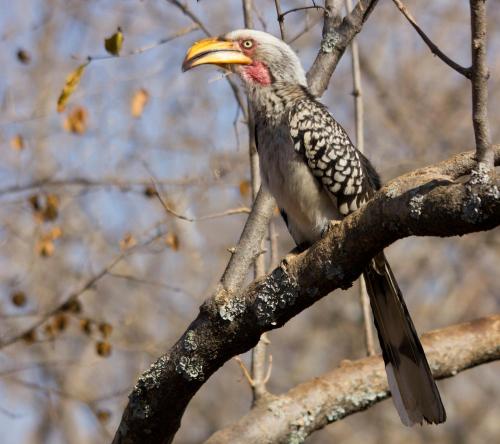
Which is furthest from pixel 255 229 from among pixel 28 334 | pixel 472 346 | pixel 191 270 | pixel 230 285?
pixel 191 270

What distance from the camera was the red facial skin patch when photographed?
4.42 metres

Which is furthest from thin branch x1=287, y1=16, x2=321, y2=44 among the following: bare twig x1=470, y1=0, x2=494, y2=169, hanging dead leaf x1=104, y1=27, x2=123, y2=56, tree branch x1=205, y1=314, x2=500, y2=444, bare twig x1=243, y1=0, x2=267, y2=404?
bare twig x1=470, y1=0, x2=494, y2=169

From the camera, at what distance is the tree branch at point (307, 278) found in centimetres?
252

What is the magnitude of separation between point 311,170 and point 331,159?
103mm

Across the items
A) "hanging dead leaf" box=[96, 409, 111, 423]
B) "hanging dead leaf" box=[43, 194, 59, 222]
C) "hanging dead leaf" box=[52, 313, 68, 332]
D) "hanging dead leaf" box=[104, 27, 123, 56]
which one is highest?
"hanging dead leaf" box=[43, 194, 59, 222]

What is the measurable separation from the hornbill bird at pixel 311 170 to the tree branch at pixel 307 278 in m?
0.74

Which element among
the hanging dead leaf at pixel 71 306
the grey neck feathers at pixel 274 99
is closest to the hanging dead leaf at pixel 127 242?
the hanging dead leaf at pixel 71 306

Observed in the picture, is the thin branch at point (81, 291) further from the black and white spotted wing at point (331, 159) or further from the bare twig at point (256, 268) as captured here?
the black and white spotted wing at point (331, 159)

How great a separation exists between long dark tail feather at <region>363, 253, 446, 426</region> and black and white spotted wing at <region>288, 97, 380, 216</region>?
1.04 feet

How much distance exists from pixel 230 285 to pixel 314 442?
9162 mm

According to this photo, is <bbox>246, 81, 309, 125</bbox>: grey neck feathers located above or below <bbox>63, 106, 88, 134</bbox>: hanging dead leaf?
below

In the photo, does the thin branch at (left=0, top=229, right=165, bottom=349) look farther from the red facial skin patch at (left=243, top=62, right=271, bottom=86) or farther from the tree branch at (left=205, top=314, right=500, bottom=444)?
the tree branch at (left=205, top=314, right=500, bottom=444)

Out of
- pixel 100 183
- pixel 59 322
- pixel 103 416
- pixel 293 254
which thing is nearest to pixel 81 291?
pixel 59 322

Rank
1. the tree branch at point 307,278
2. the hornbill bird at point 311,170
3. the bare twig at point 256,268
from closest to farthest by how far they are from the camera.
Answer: the tree branch at point 307,278 < the hornbill bird at point 311,170 < the bare twig at point 256,268
